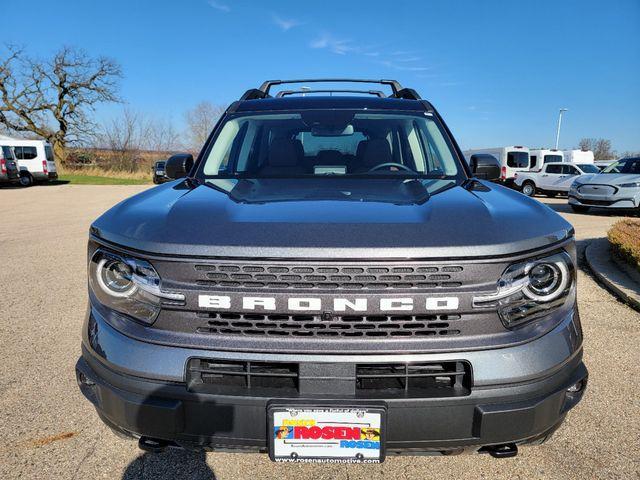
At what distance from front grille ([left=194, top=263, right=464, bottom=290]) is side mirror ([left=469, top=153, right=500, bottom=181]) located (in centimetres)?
166

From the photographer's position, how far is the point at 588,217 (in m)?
13.2

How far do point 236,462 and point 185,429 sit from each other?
0.83 metres

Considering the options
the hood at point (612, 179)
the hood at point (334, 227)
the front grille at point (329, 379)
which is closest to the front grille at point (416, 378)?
the front grille at point (329, 379)

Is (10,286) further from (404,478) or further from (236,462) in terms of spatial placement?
(404,478)

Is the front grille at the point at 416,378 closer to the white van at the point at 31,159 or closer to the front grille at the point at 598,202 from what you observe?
the front grille at the point at 598,202

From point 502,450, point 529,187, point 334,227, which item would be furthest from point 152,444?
point 529,187

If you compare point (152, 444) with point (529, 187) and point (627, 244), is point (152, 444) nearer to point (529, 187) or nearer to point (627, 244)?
point (627, 244)

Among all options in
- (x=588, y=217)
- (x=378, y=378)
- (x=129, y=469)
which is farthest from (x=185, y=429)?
(x=588, y=217)

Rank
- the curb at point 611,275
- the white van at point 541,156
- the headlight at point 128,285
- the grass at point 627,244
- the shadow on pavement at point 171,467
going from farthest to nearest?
the white van at point 541,156 < the grass at point 627,244 < the curb at point 611,275 < the shadow on pavement at point 171,467 < the headlight at point 128,285

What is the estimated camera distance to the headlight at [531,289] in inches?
68.6

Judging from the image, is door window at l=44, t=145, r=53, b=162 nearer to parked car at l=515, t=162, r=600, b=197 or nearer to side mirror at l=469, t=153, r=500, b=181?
parked car at l=515, t=162, r=600, b=197

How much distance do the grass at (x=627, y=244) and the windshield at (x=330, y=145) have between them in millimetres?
4071

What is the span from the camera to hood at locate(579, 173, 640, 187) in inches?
507

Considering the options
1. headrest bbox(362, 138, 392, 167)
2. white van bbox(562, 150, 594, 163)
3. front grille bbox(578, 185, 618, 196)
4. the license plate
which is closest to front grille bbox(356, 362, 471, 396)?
the license plate
